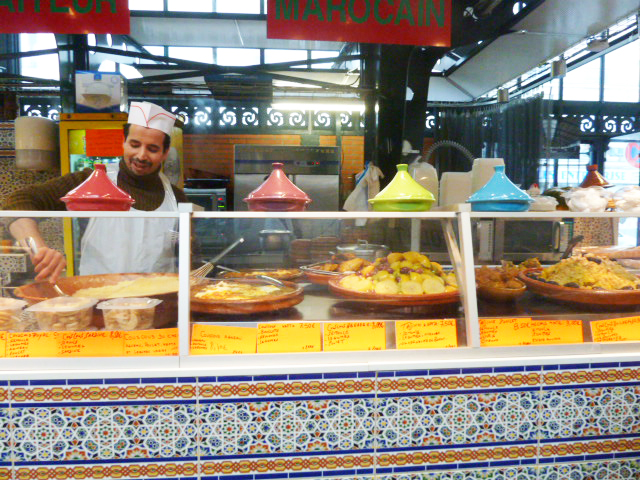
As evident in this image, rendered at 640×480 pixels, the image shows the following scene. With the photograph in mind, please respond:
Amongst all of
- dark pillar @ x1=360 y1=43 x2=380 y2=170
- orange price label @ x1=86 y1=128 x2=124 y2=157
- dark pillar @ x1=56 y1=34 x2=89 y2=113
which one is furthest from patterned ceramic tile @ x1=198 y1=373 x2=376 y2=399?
dark pillar @ x1=56 y1=34 x2=89 y2=113

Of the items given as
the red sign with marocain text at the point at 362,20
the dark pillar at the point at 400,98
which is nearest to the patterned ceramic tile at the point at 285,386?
the red sign with marocain text at the point at 362,20

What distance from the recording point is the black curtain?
6863 mm

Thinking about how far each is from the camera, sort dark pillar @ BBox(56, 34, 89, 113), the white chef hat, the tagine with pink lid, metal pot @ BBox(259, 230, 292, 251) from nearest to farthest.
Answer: the tagine with pink lid
metal pot @ BBox(259, 230, 292, 251)
the white chef hat
dark pillar @ BBox(56, 34, 89, 113)

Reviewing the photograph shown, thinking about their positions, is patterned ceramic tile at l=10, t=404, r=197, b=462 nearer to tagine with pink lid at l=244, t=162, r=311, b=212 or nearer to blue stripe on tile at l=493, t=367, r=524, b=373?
tagine with pink lid at l=244, t=162, r=311, b=212

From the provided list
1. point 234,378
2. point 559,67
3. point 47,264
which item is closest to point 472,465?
point 234,378

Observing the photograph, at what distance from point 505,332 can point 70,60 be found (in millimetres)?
5159

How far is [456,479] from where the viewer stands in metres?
1.45

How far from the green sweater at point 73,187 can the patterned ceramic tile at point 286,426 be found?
1459 millimetres

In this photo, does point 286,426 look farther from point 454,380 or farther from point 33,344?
point 33,344

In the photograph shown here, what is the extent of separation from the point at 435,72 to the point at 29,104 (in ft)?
21.6

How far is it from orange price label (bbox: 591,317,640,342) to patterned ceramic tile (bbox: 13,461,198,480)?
142cm

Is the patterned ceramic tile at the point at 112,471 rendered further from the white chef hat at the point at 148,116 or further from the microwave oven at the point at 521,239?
the white chef hat at the point at 148,116

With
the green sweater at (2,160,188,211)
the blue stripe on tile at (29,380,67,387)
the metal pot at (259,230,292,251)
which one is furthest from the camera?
the green sweater at (2,160,188,211)

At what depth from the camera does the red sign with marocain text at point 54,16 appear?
252cm
